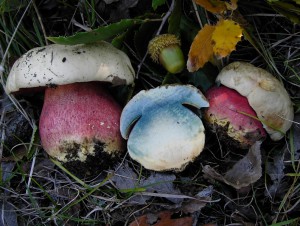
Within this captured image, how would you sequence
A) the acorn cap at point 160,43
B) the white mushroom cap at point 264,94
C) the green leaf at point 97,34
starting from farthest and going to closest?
1. the acorn cap at point 160,43
2. the white mushroom cap at point 264,94
3. the green leaf at point 97,34

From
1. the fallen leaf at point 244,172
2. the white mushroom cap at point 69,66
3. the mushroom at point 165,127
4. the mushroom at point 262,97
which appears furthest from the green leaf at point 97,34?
the fallen leaf at point 244,172

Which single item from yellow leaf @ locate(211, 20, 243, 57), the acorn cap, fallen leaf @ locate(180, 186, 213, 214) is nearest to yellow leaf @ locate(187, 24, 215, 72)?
yellow leaf @ locate(211, 20, 243, 57)

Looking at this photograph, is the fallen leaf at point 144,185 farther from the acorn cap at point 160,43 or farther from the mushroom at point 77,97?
the acorn cap at point 160,43


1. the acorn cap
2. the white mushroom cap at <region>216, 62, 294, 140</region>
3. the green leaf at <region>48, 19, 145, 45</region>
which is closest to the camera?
the green leaf at <region>48, 19, 145, 45</region>

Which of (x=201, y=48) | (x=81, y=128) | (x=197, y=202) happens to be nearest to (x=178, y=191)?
(x=197, y=202)

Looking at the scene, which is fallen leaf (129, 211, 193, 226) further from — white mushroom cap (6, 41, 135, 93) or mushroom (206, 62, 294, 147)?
white mushroom cap (6, 41, 135, 93)

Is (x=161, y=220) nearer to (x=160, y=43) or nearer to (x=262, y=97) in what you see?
(x=262, y=97)
